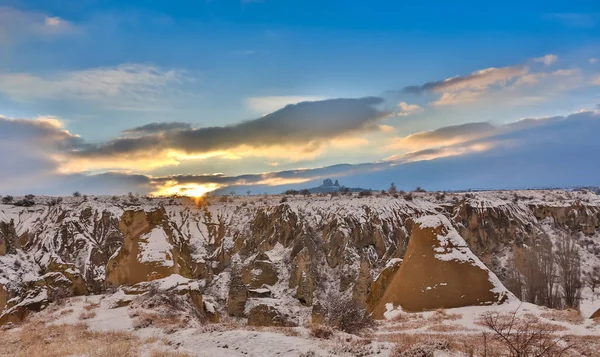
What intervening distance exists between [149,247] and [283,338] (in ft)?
69.9

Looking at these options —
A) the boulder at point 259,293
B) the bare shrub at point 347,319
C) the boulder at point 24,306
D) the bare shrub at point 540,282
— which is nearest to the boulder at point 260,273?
the boulder at point 259,293

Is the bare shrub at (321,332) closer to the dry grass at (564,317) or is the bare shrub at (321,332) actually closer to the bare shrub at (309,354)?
the bare shrub at (309,354)

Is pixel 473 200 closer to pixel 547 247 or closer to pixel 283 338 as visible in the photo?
pixel 547 247

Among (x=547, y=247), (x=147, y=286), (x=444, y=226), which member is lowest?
(x=547, y=247)

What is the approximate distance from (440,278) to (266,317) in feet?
38.1

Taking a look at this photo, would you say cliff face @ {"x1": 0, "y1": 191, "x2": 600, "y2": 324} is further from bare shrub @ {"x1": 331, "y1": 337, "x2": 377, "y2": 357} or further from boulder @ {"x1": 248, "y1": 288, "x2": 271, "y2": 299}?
bare shrub @ {"x1": 331, "y1": 337, "x2": 377, "y2": 357}

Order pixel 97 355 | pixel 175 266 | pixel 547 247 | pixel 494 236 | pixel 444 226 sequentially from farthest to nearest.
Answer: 1. pixel 494 236
2. pixel 547 247
3. pixel 175 266
4. pixel 444 226
5. pixel 97 355

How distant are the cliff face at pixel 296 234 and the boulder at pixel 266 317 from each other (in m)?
16.6

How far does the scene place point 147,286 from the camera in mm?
25453

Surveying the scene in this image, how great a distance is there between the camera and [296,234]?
6994cm

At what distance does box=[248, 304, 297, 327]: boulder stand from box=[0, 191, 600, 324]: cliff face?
16608 mm

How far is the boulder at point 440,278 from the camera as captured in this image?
24203 mm

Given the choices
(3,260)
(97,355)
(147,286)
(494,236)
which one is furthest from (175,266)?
(494,236)

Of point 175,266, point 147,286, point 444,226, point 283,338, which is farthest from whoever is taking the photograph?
point 175,266
